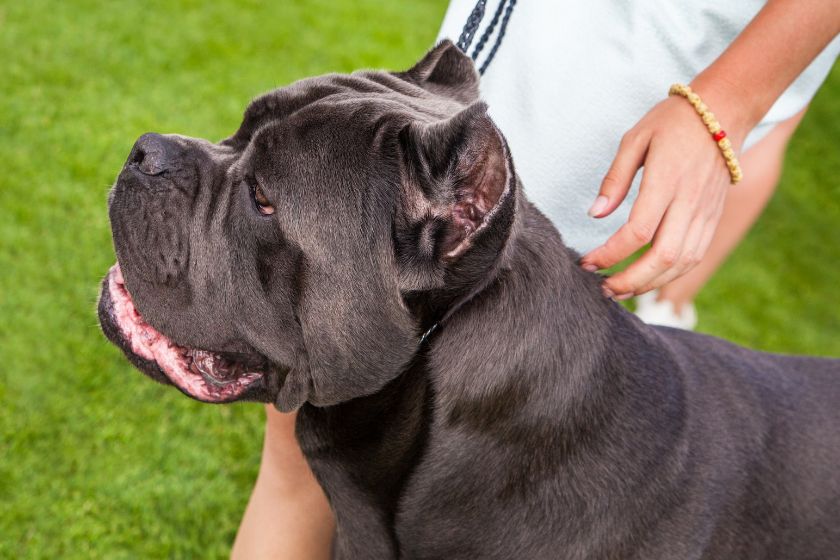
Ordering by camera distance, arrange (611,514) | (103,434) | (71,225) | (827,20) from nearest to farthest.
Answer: (611,514) < (827,20) < (103,434) < (71,225)

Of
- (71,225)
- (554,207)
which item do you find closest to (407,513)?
(554,207)

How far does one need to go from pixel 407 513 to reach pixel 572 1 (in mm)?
1497

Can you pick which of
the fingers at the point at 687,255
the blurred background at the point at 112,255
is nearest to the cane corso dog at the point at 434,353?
the fingers at the point at 687,255

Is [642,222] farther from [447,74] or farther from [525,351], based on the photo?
[447,74]

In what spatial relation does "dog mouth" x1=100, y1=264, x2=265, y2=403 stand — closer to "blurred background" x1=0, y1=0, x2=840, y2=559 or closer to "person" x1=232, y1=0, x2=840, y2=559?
"person" x1=232, y1=0, x2=840, y2=559

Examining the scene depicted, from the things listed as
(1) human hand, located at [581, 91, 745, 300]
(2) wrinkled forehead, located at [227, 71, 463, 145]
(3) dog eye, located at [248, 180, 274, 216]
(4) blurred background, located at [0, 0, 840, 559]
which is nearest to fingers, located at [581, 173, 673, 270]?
(1) human hand, located at [581, 91, 745, 300]

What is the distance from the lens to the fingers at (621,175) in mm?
1974

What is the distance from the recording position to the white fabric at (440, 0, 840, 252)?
7.72 feet

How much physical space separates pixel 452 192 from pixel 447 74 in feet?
2.28

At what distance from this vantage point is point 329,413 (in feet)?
6.74

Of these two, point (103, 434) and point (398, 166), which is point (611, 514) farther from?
point (103, 434)

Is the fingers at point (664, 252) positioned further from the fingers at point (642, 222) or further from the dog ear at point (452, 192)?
the dog ear at point (452, 192)

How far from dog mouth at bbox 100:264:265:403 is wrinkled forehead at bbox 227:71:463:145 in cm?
53

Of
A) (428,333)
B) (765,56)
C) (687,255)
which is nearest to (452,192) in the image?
(428,333)
